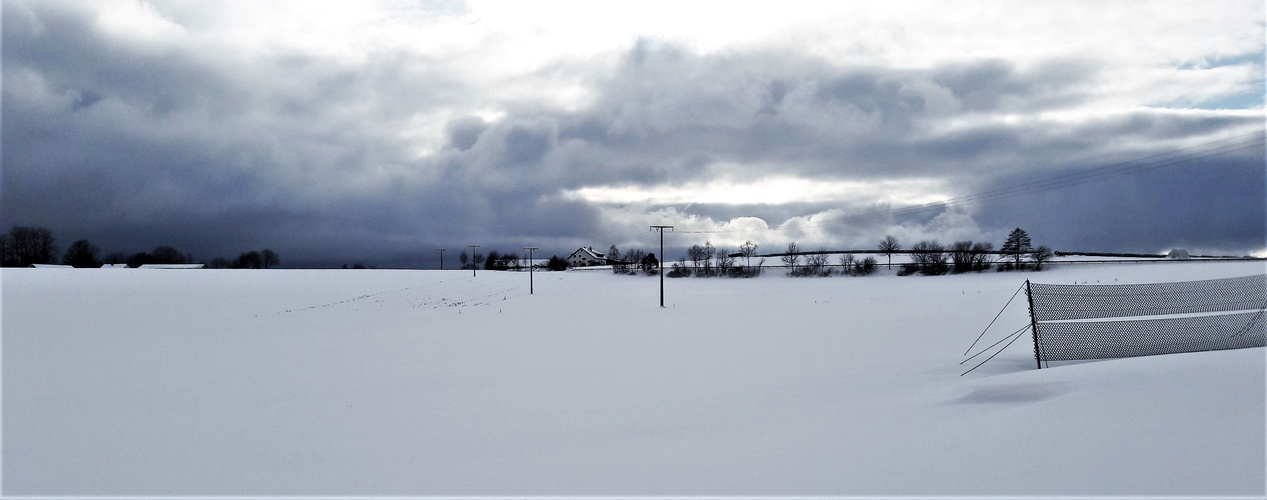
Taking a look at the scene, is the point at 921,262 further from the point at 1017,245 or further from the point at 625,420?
the point at 625,420

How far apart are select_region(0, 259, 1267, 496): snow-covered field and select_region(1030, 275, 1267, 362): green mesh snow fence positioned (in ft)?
4.02

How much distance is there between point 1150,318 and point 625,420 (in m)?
10.5

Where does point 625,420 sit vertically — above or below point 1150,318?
below

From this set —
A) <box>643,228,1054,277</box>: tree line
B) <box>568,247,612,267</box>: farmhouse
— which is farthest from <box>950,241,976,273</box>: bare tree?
<box>568,247,612,267</box>: farmhouse

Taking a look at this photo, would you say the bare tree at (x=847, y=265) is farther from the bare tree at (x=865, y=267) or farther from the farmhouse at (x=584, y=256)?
the farmhouse at (x=584, y=256)

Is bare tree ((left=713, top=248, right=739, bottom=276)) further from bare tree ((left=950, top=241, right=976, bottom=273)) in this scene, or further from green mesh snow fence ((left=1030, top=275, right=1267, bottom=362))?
green mesh snow fence ((left=1030, top=275, right=1267, bottom=362))

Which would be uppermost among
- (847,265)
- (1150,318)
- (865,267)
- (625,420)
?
(847,265)

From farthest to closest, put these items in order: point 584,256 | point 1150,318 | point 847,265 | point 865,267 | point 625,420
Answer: point 584,256, point 847,265, point 865,267, point 1150,318, point 625,420

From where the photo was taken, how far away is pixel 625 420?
9.30 m

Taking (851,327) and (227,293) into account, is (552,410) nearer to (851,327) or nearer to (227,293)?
(851,327)

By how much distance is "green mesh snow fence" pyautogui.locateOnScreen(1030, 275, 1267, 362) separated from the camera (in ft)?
34.8

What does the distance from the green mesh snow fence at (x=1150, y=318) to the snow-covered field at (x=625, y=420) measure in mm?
1227

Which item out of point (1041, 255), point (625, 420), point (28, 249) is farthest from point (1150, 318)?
point (28, 249)

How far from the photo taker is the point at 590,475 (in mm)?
6656
